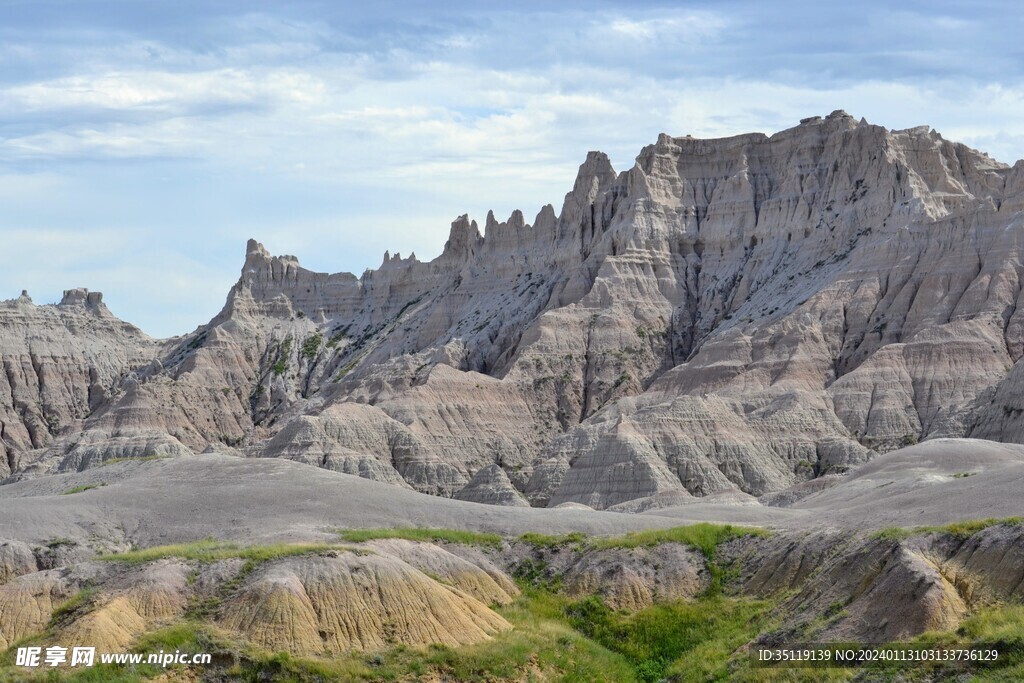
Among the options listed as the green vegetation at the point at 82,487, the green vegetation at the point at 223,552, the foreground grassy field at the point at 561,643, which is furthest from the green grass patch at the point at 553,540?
the green vegetation at the point at 82,487

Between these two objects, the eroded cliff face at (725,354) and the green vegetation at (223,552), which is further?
the eroded cliff face at (725,354)

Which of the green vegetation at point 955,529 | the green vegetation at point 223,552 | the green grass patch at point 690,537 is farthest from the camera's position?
the green grass patch at point 690,537

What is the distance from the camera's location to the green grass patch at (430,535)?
70.4 m

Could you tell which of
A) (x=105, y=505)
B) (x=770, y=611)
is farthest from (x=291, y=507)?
(x=770, y=611)

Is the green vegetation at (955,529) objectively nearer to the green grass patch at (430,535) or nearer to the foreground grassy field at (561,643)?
the foreground grassy field at (561,643)

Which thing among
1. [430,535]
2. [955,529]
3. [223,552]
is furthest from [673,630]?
[223,552]

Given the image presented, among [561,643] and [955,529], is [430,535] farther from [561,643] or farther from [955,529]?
[955,529]

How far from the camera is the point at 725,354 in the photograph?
16350 centimetres

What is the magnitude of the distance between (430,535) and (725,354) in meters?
93.8

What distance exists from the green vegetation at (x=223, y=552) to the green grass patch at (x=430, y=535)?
4218 millimetres

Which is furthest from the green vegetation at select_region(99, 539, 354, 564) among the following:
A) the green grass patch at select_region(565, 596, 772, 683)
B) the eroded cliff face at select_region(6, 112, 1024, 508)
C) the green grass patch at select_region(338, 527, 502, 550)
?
the eroded cliff face at select_region(6, 112, 1024, 508)

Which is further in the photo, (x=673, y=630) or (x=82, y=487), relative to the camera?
(x=82, y=487)

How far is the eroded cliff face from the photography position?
143 meters

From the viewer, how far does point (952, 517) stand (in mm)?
65375
